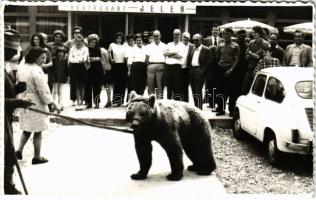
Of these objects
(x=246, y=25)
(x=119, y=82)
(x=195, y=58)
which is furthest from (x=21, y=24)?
(x=246, y=25)

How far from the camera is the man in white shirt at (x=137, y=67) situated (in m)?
5.53

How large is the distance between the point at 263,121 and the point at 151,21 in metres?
1.47

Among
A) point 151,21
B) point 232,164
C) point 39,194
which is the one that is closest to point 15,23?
point 151,21

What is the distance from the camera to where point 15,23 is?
468 cm

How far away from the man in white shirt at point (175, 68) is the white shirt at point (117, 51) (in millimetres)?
619

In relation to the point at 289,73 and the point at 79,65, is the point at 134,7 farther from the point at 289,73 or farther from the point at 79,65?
the point at 289,73

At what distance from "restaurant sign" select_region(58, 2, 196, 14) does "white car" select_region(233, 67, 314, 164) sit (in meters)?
1.18

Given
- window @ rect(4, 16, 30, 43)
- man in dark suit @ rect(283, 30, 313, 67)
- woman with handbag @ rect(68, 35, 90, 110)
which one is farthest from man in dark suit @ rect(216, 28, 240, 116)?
window @ rect(4, 16, 30, 43)

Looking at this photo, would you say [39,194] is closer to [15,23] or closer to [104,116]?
[104,116]

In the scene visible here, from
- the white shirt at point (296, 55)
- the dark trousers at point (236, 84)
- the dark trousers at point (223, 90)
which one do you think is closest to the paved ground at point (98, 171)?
the dark trousers at point (223, 90)

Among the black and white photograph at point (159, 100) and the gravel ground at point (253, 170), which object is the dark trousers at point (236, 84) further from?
the gravel ground at point (253, 170)

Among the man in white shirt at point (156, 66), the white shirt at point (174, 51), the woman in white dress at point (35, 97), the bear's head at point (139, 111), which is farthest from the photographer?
the white shirt at point (174, 51)

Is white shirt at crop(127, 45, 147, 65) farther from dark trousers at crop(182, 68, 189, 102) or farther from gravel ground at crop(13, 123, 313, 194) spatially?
gravel ground at crop(13, 123, 313, 194)

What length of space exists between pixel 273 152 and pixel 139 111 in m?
1.51
